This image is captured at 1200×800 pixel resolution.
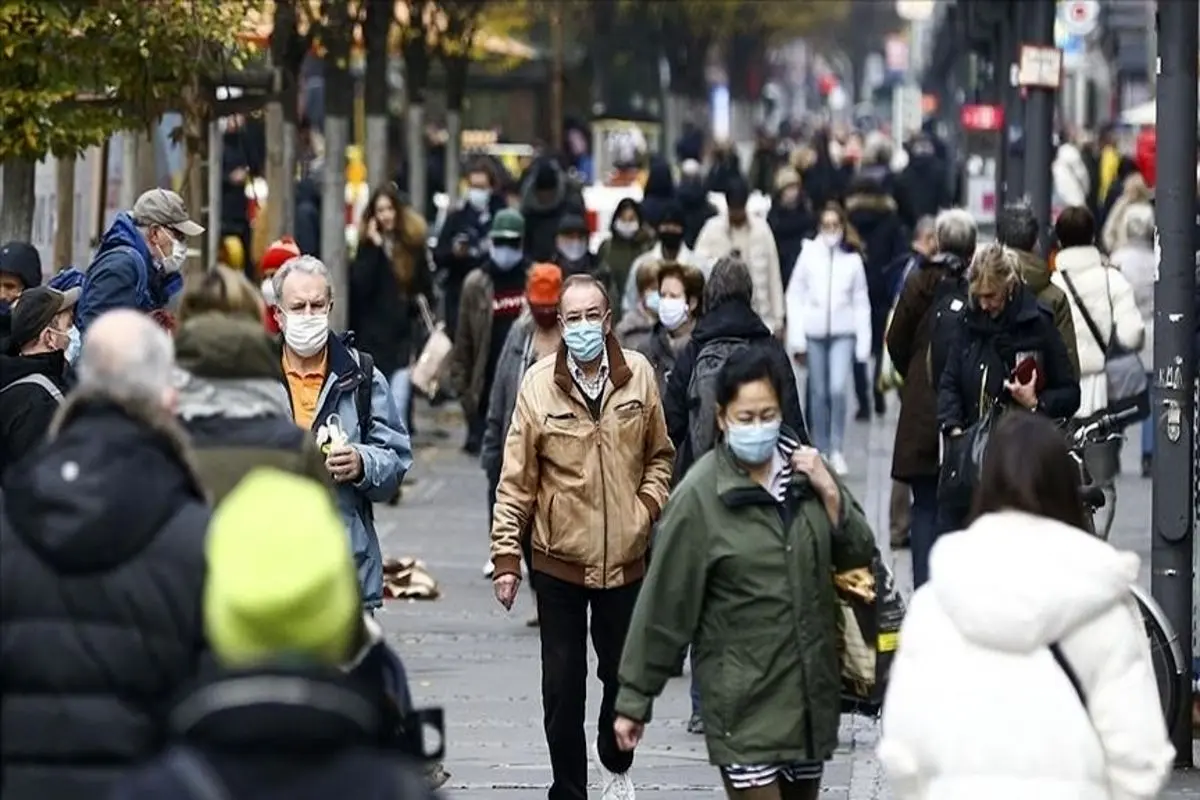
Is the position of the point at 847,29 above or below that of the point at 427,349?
above

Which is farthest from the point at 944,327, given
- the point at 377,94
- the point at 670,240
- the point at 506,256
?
the point at 377,94

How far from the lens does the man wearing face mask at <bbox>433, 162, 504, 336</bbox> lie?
2281 centimetres

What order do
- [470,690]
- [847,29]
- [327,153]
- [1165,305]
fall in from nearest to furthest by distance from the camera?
[1165,305]
[470,690]
[327,153]
[847,29]

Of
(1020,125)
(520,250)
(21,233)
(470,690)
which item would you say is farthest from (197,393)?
(1020,125)

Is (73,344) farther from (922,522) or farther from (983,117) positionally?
(983,117)

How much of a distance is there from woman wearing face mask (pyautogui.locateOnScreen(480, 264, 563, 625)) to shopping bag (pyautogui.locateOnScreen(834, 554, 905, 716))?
5435 millimetres

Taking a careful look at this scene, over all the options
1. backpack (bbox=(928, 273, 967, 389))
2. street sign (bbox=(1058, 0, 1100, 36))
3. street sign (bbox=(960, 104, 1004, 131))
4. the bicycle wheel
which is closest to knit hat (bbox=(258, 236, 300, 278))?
backpack (bbox=(928, 273, 967, 389))

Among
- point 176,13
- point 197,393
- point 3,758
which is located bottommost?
point 3,758

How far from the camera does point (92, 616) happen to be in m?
6.02

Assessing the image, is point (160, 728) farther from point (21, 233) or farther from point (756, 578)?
point (21, 233)

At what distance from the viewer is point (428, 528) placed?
18719 millimetres

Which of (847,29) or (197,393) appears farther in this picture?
(847,29)

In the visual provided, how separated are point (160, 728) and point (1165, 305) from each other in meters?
6.20

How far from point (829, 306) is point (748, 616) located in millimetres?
12542
